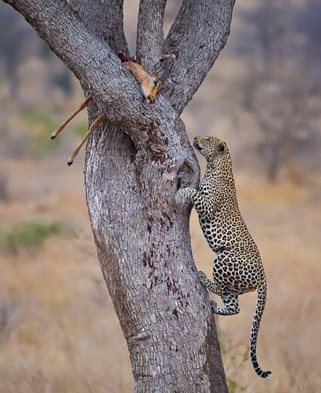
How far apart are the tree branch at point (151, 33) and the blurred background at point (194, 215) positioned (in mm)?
2576

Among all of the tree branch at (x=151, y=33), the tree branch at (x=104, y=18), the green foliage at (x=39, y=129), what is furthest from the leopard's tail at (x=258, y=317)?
the green foliage at (x=39, y=129)

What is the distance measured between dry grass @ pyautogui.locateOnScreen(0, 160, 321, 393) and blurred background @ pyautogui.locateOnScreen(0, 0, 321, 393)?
24mm

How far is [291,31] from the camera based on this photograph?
32.3 meters

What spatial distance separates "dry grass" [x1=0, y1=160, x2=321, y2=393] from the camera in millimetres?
8000

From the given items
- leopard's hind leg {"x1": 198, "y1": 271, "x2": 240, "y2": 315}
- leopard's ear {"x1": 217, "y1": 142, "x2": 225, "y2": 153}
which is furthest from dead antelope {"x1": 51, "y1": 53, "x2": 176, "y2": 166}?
leopard's ear {"x1": 217, "y1": 142, "x2": 225, "y2": 153}

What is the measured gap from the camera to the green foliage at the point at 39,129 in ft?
84.6

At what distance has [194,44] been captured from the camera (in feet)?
18.0

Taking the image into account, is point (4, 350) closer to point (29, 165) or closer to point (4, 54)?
point (29, 165)

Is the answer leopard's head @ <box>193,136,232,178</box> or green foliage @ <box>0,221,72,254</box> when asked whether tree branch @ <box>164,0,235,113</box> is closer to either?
leopard's head @ <box>193,136,232,178</box>

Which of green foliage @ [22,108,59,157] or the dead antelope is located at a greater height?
green foliage @ [22,108,59,157]

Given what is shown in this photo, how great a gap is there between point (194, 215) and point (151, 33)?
25.0ft

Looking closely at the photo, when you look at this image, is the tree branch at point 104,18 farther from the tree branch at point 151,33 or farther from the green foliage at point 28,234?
the green foliage at point 28,234

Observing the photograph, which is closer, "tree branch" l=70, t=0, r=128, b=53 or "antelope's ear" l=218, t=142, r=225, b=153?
"tree branch" l=70, t=0, r=128, b=53


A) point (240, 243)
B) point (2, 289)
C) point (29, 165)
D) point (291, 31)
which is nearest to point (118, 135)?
point (240, 243)
